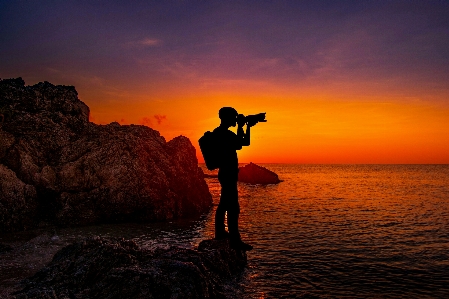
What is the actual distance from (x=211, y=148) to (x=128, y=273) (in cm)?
403

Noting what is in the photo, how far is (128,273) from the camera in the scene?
6.64 m

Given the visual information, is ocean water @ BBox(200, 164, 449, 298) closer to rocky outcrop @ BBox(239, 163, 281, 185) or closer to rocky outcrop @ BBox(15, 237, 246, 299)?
rocky outcrop @ BBox(15, 237, 246, 299)

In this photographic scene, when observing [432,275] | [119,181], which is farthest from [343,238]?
[119,181]

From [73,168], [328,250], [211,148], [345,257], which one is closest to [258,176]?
[73,168]

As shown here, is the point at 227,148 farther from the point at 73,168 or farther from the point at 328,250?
the point at 73,168

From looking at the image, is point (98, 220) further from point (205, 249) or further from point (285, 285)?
point (285, 285)

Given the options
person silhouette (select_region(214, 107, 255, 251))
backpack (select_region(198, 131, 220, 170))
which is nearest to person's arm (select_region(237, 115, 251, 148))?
person silhouette (select_region(214, 107, 255, 251))

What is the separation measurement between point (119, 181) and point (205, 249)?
12735 mm

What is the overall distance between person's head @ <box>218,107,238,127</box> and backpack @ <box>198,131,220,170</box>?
54 centimetres

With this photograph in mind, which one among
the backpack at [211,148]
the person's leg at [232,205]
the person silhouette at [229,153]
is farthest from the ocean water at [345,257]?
the backpack at [211,148]

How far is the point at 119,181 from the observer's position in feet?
67.7

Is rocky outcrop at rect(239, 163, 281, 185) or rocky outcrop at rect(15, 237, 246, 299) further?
rocky outcrop at rect(239, 163, 281, 185)

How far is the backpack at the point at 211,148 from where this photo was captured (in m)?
9.20

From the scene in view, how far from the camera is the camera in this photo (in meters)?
9.08
